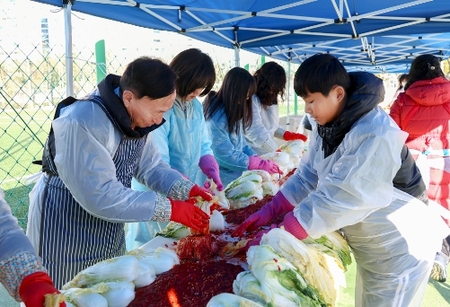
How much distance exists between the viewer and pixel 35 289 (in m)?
1.19

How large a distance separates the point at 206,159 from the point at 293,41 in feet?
12.1

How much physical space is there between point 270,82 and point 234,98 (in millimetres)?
950

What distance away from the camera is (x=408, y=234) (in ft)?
6.84

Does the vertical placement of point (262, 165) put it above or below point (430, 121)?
below

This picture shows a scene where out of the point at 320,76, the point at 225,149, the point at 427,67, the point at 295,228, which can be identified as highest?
the point at 427,67

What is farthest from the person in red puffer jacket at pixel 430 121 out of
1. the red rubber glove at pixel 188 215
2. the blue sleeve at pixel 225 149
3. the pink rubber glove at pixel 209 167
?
the red rubber glove at pixel 188 215

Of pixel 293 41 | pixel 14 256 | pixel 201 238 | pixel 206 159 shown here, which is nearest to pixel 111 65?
pixel 293 41

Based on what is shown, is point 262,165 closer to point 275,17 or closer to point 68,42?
point 68,42

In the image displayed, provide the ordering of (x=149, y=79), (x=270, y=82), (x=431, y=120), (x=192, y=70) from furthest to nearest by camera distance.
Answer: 1. (x=270, y=82)
2. (x=431, y=120)
3. (x=192, y=70)
4. (x=149, y=79)

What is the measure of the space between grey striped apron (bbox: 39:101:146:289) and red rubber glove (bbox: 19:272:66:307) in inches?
36.0

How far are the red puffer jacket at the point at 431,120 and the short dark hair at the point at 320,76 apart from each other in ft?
8.73

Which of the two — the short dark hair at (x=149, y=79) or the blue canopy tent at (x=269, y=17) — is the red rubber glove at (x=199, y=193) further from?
the blue canopy tent at (x=269, y=17)

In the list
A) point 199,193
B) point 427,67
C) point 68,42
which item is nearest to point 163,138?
point 199,193

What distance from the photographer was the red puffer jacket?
4.12 meters
